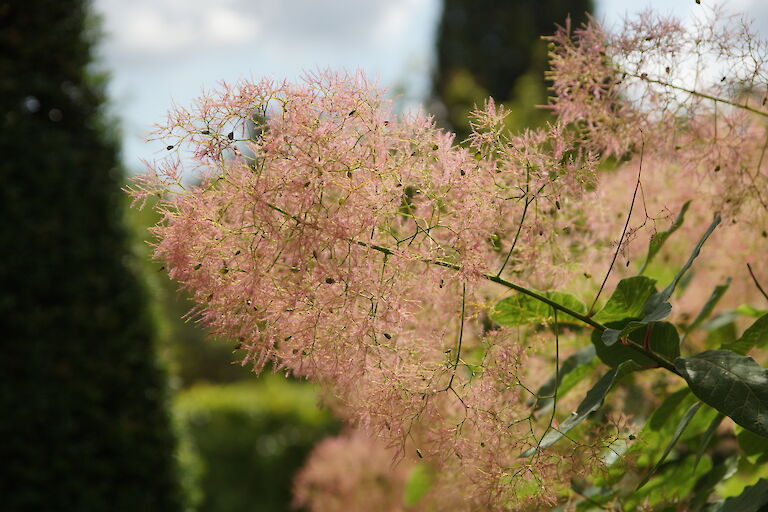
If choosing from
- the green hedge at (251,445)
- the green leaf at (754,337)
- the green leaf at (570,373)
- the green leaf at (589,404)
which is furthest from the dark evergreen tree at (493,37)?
the green leaf at (589,404)

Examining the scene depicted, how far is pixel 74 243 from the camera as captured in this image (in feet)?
14.2

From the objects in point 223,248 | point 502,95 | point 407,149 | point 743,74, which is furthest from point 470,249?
point 502,95

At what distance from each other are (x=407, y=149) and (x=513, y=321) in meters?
0.32

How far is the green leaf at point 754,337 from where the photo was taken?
101cm

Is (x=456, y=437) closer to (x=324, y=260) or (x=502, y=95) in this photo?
(x=324, y=260)

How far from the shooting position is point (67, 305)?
14.1 feet

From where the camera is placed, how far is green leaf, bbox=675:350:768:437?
2.71 ft

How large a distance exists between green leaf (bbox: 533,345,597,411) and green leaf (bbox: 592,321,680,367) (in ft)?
0.51

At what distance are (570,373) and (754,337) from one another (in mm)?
291

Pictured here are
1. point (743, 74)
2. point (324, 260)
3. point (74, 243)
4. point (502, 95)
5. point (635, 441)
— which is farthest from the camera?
point (502, 95)

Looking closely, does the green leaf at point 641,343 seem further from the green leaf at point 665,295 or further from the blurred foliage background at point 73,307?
the blurred foliage background at point 73,307

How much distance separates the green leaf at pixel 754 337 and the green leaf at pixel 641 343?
108 mm

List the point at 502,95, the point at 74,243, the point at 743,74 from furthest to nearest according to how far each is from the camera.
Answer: the point at 502,95, the point at 74,243, the point at 743,74

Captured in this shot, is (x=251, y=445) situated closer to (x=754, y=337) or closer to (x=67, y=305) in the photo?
(x=67, y=305)
